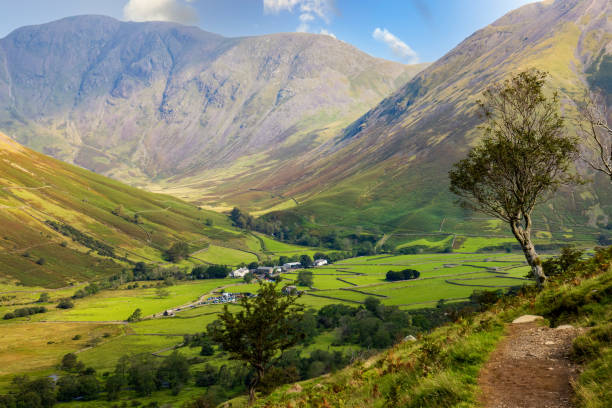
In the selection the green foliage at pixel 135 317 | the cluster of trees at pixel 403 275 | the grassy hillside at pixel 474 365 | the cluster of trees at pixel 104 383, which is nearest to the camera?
the grassy hillside at pixel 474 365

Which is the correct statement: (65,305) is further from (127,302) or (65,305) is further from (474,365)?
(474,365)

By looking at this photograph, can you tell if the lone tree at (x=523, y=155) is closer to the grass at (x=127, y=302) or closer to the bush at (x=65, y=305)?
the grass at (x=127, y=302)

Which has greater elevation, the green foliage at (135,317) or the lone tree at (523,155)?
the lone tree at (523,155)

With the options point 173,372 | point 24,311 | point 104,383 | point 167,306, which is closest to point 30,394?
point 104,383

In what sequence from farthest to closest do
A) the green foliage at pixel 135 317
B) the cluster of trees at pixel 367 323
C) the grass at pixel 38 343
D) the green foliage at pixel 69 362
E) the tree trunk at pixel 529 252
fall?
the green foliage at pixel 135 317 < the grass at pixel 38 343 < the green foliage at pixel 69 362 < the cluster of trees at pixel 367 323 < the tree trunk at pixel 529 252

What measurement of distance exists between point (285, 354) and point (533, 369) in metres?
84.4

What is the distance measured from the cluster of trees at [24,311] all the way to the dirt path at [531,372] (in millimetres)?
176274

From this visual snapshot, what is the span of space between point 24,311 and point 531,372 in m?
179

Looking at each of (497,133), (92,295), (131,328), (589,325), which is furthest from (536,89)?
(92,295)

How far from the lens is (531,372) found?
11.6m

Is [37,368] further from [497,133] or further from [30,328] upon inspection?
[497,133]

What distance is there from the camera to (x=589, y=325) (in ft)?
45.6

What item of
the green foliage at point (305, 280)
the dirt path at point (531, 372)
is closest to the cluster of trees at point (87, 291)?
the green foliage at point (305, 280)

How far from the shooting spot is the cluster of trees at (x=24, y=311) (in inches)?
5393
